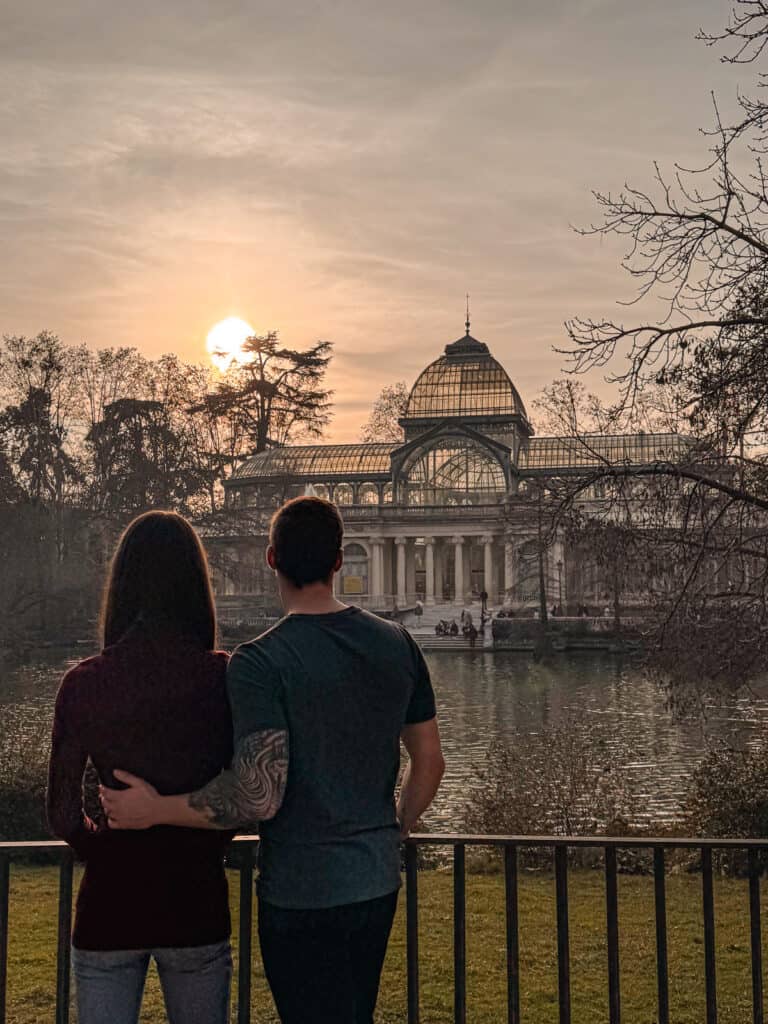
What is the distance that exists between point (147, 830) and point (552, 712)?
21.7 metres

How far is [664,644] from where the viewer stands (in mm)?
11797

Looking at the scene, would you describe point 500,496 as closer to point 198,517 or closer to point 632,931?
Answer: point 198,517

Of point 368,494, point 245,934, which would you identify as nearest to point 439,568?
point 368,494

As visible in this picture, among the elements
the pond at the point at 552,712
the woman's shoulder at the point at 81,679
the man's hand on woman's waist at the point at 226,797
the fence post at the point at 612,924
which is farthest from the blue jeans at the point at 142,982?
the pond at the point at 552,712

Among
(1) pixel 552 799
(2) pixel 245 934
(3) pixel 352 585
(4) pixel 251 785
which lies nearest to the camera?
(4) pixel 251 785

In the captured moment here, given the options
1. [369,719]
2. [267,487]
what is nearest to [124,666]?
[369,719]

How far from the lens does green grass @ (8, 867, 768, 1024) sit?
704 cm

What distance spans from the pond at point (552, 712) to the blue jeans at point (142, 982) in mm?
10771

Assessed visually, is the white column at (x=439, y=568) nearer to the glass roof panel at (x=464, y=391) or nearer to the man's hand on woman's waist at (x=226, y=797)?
the glass roof panel at (x=464, y=391)

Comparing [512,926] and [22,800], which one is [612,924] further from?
[22,800]

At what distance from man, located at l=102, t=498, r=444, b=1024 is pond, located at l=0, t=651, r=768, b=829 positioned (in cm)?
1084

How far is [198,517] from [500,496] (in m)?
28.1

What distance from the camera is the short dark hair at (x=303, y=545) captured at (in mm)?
3053

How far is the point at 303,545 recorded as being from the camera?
306 cm
